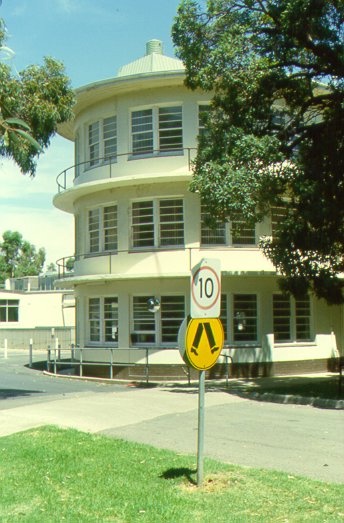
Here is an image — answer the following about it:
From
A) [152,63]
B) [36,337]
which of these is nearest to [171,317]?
[152,63]

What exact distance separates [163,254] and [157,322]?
2.16 m

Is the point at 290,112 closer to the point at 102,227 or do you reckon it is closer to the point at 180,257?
the point at 180,257

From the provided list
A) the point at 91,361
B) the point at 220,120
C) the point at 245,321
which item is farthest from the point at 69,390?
the point at 220,120

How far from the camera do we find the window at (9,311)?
56000 millimetres

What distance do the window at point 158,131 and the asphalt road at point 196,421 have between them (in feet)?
26.1

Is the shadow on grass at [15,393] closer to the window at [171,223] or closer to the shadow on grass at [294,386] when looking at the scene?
the shadow on grass at [294,386]

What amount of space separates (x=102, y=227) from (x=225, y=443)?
48.7ft

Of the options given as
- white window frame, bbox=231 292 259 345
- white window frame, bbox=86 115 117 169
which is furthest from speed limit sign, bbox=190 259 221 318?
white window frame, bbox=86 115 117 169

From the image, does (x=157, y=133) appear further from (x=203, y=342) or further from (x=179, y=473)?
(x=203, y=342)

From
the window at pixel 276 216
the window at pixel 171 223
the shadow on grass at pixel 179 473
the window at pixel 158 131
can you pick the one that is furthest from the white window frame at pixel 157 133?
the shadow on grass at pixel 179 473

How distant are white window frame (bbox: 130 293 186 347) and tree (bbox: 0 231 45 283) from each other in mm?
78291

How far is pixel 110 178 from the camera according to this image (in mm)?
→ 24109

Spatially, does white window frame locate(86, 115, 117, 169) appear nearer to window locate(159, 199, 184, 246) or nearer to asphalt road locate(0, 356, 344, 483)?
window locate(159, 199, 184, 246)

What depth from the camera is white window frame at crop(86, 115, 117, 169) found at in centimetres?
2477
